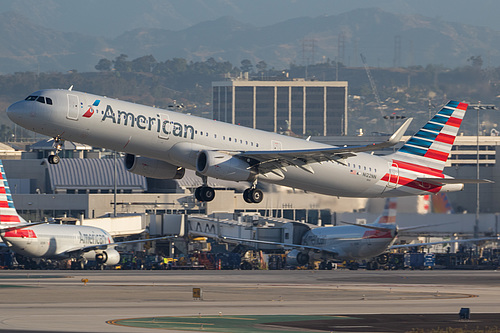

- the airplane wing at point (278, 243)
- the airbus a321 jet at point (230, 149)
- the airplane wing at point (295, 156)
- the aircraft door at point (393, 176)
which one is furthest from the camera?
the airplane wing at point (278, 243)

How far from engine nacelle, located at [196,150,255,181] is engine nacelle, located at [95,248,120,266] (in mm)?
35989

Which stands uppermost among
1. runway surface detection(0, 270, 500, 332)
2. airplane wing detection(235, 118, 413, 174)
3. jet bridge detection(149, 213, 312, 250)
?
airplane wing detection(235, 118, 413, 174)

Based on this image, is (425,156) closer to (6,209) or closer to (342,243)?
(342,243)

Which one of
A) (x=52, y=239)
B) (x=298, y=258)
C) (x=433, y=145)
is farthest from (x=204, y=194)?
(x=298, y=258)

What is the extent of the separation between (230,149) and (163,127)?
18.0 ft

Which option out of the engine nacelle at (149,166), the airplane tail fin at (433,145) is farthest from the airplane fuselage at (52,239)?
the airplane tail fin at (433,145)

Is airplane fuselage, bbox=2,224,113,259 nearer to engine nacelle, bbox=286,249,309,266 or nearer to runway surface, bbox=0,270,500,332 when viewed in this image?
runway surface, bbox=0,270,500,332

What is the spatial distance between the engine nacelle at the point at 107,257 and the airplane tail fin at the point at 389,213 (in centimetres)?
2717

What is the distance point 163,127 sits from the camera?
198 ft

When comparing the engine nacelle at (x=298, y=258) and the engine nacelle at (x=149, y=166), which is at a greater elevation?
→ the engine nacelle at (x=149, y=166)

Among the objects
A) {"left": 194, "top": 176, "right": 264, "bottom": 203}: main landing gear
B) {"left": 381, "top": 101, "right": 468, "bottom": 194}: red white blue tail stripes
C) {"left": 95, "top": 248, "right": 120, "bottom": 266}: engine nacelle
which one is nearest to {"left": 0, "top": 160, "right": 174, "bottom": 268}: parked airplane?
{"left": 95, "top": 248, "right": 120, "bottom": 266}: engine nacelle

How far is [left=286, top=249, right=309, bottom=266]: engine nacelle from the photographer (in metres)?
97.4

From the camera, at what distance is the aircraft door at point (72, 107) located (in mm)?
57906

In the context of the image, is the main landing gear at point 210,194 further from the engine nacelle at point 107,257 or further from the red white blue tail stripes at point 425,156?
the engine nacelle at point 107,257
